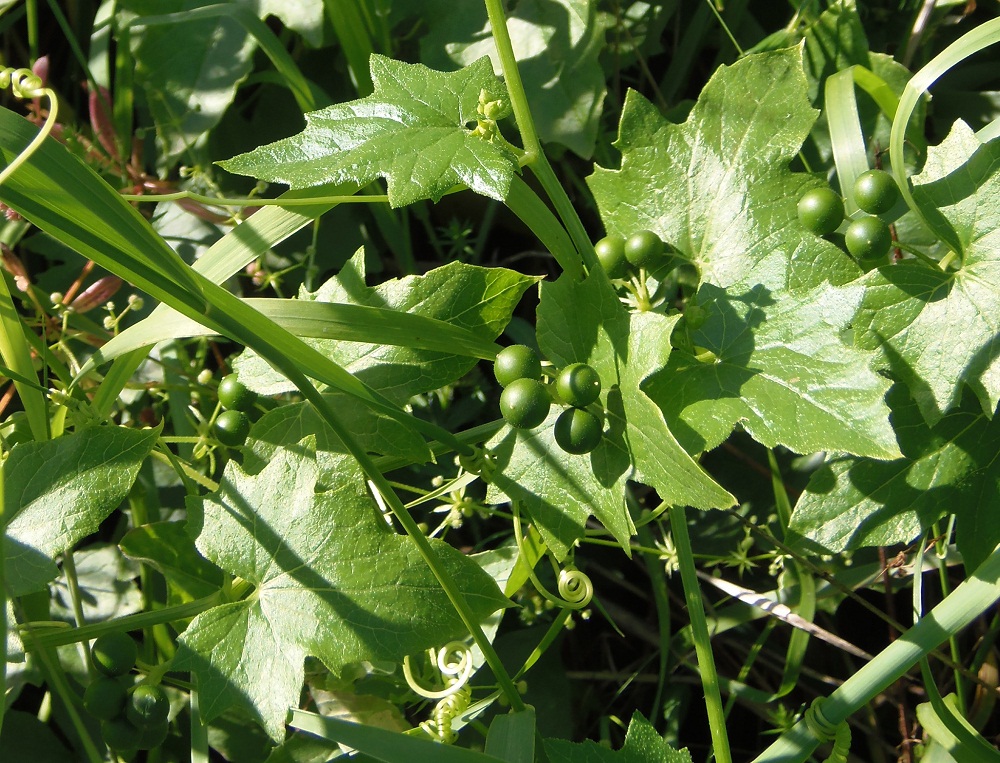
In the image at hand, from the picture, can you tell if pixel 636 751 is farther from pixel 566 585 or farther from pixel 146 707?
pixel 146 707

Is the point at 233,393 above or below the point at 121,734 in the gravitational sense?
above

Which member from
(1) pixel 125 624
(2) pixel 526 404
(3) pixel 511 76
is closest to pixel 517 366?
(2) pixel 526 404

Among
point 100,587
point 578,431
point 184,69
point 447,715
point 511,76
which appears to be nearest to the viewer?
point 578,431

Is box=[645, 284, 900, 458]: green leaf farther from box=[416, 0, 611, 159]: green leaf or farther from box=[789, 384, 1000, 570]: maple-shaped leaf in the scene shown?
box=[416, 0, 611, 159]: green leaf

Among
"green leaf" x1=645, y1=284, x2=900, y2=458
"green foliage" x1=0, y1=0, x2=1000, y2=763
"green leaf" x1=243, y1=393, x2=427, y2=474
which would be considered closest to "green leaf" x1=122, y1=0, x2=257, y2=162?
"green foliage" x1=0, y1=0, x2=1000, y2=763

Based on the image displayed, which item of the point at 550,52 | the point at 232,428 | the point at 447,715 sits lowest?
the point at 447,715

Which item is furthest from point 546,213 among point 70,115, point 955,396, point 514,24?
point 70,115
